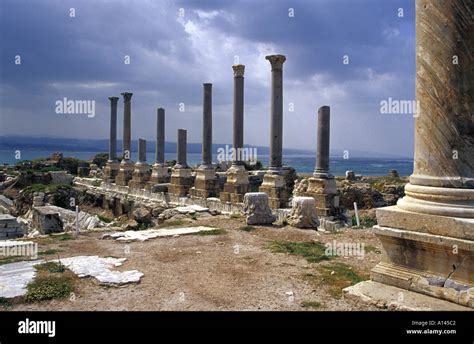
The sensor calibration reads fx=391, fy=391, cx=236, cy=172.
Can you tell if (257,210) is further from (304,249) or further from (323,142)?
(323,142)

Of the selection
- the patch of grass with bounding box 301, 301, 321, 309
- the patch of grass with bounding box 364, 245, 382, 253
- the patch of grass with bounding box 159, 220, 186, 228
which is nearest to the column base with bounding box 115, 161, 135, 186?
the patch of grass with bounding box 159, 220, 186, 228

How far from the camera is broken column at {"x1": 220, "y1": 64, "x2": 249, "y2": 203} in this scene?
15367 millimetres

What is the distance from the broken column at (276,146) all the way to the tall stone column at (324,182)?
1.13 meters

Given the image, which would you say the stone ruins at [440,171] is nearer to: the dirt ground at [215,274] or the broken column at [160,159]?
the dirt ground at [215,274]

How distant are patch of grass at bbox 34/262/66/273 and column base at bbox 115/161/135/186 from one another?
721 inches

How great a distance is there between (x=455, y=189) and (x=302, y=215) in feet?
20.9

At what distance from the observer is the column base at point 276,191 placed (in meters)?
14.1

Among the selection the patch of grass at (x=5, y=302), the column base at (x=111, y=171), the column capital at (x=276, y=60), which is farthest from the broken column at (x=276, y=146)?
the column base at (x=111, y=171)

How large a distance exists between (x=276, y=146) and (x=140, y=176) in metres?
10.9

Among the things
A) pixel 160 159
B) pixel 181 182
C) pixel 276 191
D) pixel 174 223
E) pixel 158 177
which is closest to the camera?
pixel 174 223

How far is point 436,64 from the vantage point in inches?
183

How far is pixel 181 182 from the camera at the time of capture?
739 inches

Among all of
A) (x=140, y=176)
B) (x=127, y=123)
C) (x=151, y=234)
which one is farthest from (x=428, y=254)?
(x=127, y=123)
